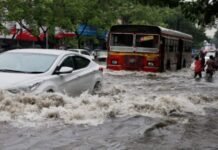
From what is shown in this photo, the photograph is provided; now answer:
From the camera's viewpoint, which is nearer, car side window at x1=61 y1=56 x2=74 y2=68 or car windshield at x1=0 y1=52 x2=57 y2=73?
car windshield at x1=0 y1=52 x2=57 y2=73

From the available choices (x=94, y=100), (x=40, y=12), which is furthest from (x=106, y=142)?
(x=40, y=12)

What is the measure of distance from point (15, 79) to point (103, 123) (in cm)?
202

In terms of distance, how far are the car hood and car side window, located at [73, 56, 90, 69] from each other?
214 centimetres

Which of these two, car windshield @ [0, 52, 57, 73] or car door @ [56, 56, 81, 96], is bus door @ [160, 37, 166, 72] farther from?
car windshield @ [0, 52, 57, 73]

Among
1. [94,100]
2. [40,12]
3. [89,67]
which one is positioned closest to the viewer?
[94,100]

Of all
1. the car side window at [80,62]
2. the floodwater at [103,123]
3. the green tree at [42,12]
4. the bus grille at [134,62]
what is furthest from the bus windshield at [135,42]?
the floodwater at [103,123]

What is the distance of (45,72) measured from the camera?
11.4m

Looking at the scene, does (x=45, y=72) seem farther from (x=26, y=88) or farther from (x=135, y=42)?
(x=135, y=42)

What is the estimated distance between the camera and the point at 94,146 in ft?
26.4

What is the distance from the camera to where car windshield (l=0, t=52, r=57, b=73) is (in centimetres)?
1152

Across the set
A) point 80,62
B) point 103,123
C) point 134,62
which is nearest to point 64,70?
point 80,62

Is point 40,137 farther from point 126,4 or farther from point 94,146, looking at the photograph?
point 126,4

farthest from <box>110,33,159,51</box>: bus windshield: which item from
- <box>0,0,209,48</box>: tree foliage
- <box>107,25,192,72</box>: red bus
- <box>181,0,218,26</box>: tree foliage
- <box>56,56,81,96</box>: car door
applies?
<box>56,56,81,96</box>: car door

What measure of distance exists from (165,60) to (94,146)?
20623 mm
